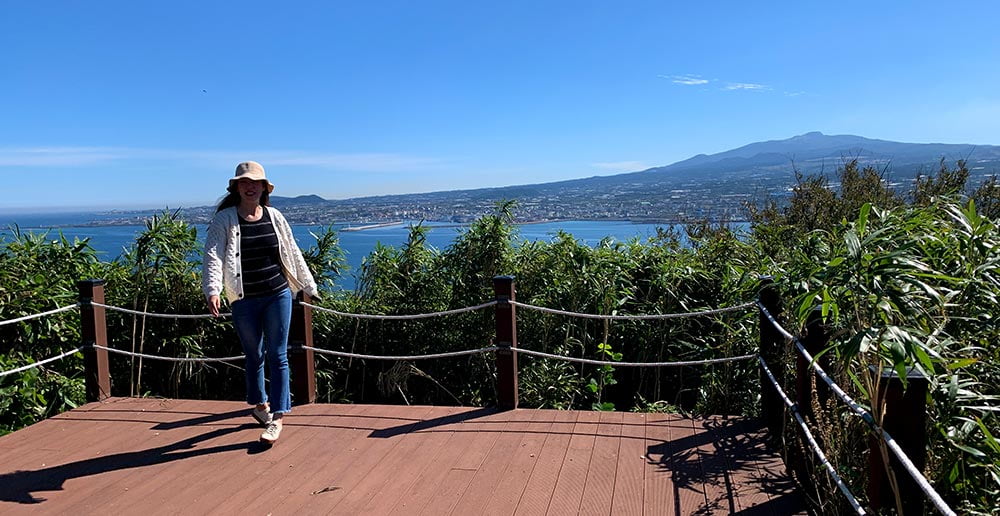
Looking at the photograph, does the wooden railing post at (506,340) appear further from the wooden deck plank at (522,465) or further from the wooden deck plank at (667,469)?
the wooden deck plank at (667,469)

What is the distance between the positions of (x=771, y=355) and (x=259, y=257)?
8.73ft

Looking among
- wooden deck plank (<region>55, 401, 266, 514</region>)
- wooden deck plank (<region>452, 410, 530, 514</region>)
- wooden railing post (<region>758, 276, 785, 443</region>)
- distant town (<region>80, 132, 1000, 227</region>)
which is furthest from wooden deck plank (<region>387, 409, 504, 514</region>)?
distant town (<region>80, 132, 1000, 227</region>)

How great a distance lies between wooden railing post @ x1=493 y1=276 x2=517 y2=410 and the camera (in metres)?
4.12

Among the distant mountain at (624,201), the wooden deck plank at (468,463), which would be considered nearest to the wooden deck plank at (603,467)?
the wooden deck plank at (468,463)

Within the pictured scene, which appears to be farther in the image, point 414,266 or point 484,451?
point 414,266

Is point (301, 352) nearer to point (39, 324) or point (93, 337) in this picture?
point (93, 337)

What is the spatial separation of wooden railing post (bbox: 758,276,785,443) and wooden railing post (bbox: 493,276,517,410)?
54.6 inches

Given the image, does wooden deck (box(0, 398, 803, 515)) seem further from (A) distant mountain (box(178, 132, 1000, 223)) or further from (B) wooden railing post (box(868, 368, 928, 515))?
(A) distant mountain (box(178, 132, 1000, 223))

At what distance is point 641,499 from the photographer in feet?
9.52

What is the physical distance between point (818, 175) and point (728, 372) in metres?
3.83

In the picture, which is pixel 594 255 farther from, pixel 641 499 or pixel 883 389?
pixel 883 389

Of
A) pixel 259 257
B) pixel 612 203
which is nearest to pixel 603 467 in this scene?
pixel 259 257

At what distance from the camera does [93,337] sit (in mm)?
4602

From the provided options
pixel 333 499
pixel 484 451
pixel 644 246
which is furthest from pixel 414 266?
pixel 333 499
